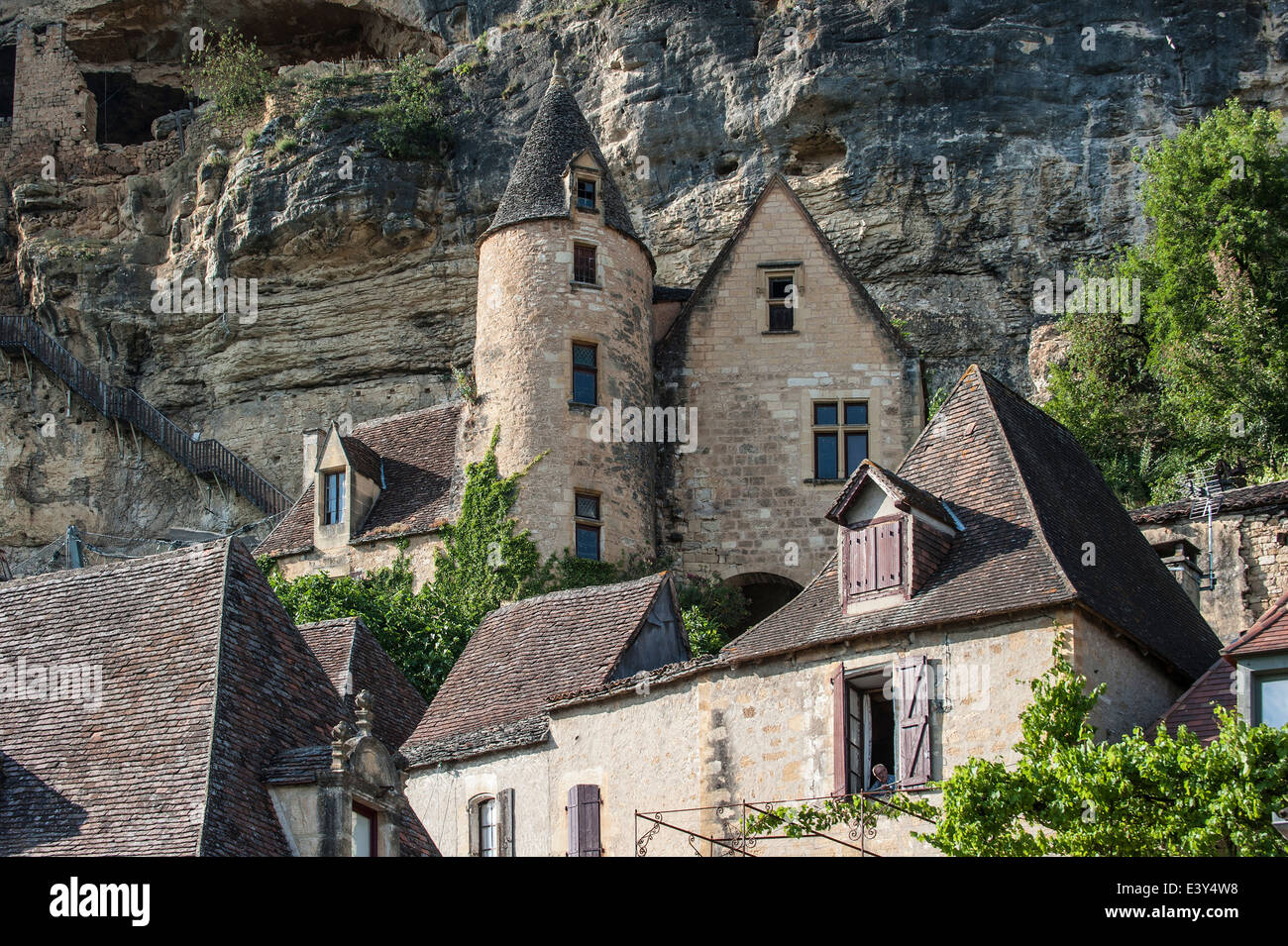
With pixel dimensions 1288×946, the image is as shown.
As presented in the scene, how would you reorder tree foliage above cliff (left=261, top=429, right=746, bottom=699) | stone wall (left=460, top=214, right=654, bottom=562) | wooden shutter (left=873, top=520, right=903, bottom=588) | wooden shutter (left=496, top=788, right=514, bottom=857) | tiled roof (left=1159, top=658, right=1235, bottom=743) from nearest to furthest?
tiled roof (left=1159, top=658, right=1235, bottom=743), wooden shutter (left=873, top=520, right=903, bottom=588), wooden shutter (left=496, top=788, right=514, bottom=857), tree foliage above cliff (left=261, top=429, right=746, bottom=699), stone wall (left=460, top=214, right=654, bottom=562)

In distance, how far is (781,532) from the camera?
3572 cm

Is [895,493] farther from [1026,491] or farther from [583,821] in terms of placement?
[583,821]

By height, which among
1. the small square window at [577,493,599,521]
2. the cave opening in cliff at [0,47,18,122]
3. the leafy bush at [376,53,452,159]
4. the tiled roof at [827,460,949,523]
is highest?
the cave opening in cliff at [0,47,18,122]

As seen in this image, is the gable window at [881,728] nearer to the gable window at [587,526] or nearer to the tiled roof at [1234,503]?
the tiled roof at [1234,503]

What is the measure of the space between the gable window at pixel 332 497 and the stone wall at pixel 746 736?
1171 cm

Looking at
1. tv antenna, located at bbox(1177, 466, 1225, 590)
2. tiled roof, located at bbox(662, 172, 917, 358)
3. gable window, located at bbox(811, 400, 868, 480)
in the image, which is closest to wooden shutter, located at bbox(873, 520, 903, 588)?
tv antenna, located at bbox(1177, 466, 1225, 590)

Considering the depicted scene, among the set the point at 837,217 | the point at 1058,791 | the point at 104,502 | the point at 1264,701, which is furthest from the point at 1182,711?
the point at 104,502

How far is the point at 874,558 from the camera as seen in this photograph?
23.0 meters

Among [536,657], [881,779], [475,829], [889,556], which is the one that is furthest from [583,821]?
[889,556]

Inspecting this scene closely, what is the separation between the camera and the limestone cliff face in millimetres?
42406

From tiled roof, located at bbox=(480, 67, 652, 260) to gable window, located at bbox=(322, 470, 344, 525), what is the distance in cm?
478

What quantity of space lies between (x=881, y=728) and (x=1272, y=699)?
5.03 m

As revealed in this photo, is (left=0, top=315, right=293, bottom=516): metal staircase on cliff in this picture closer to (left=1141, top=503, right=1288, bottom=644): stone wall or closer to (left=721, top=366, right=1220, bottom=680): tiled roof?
(left=1141, top=503, right=1288, bottom=644): stone wall

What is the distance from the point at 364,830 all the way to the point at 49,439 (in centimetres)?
2827
